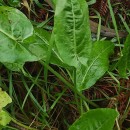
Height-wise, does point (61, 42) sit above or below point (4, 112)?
above

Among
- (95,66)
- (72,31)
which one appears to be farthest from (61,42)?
(95,66)

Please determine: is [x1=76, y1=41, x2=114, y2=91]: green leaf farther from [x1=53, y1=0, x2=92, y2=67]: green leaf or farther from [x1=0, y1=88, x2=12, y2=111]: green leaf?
[x1=0, y1=88, x2=12, y2=111]: green leaf

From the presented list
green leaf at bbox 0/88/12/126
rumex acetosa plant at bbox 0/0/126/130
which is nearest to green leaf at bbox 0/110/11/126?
green leaf at bbox 0/88/12/126

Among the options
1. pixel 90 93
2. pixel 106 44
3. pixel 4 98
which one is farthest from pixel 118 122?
pixel 4 98

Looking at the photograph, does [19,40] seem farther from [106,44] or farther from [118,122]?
[118,122]

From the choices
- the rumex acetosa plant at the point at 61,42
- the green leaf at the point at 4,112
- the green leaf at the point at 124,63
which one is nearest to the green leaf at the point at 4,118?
the green leaf at the point at 4,112

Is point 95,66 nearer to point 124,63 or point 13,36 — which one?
point 124,63
